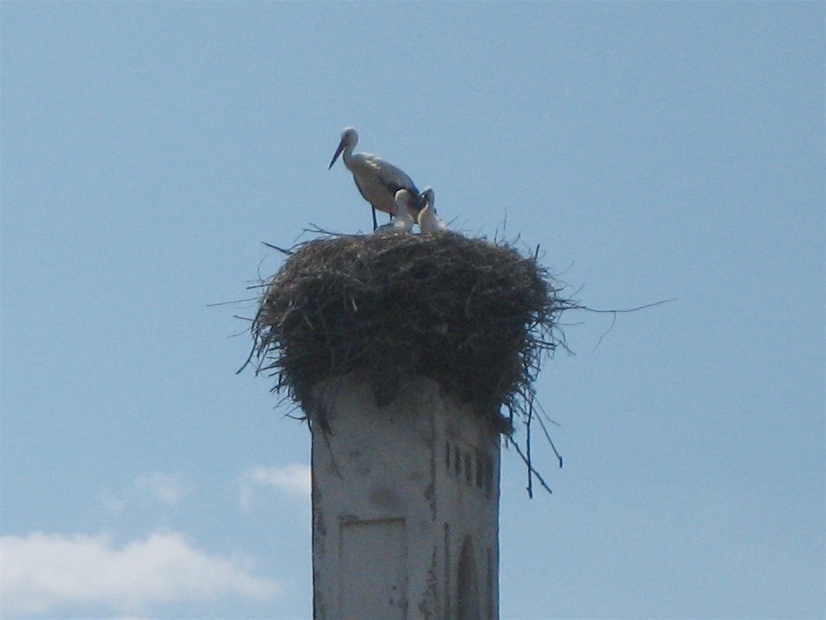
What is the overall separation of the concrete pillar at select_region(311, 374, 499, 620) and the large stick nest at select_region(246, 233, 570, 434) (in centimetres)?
A: 19

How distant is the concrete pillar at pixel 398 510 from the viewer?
739 inches

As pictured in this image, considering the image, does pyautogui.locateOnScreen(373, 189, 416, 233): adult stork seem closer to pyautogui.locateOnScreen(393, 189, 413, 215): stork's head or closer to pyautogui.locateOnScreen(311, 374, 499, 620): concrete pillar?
pyautogui.locateOnScreen(393, 189, 413, 215): stork's head

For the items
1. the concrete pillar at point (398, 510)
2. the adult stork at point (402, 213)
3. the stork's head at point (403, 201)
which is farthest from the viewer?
the stork's head at point (403, 201)

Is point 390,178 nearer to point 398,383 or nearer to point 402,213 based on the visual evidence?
point 402,213

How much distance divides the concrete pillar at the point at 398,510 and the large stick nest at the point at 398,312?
189 mm

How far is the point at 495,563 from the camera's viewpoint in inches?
790

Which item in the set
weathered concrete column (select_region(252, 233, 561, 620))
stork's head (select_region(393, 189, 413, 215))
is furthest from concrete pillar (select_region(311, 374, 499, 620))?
stork's head (select_region(393, 189, 413, 215))

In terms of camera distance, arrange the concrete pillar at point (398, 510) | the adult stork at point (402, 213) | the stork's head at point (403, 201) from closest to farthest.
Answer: the concrete pillar at point (398, 510) < the adult stork at point (402, 213) < the stork's head at point (403, 201)

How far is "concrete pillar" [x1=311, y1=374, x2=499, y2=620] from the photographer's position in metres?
18.8

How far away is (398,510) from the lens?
1905 centimetres

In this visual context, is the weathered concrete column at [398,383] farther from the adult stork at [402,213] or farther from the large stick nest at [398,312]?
the adult stork at [402,213]

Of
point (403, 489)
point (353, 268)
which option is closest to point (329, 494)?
point (403, 489)

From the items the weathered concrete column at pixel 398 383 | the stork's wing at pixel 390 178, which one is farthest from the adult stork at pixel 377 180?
the weathered concrete column at pixel 398 383

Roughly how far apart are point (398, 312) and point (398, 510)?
5.19 ft
